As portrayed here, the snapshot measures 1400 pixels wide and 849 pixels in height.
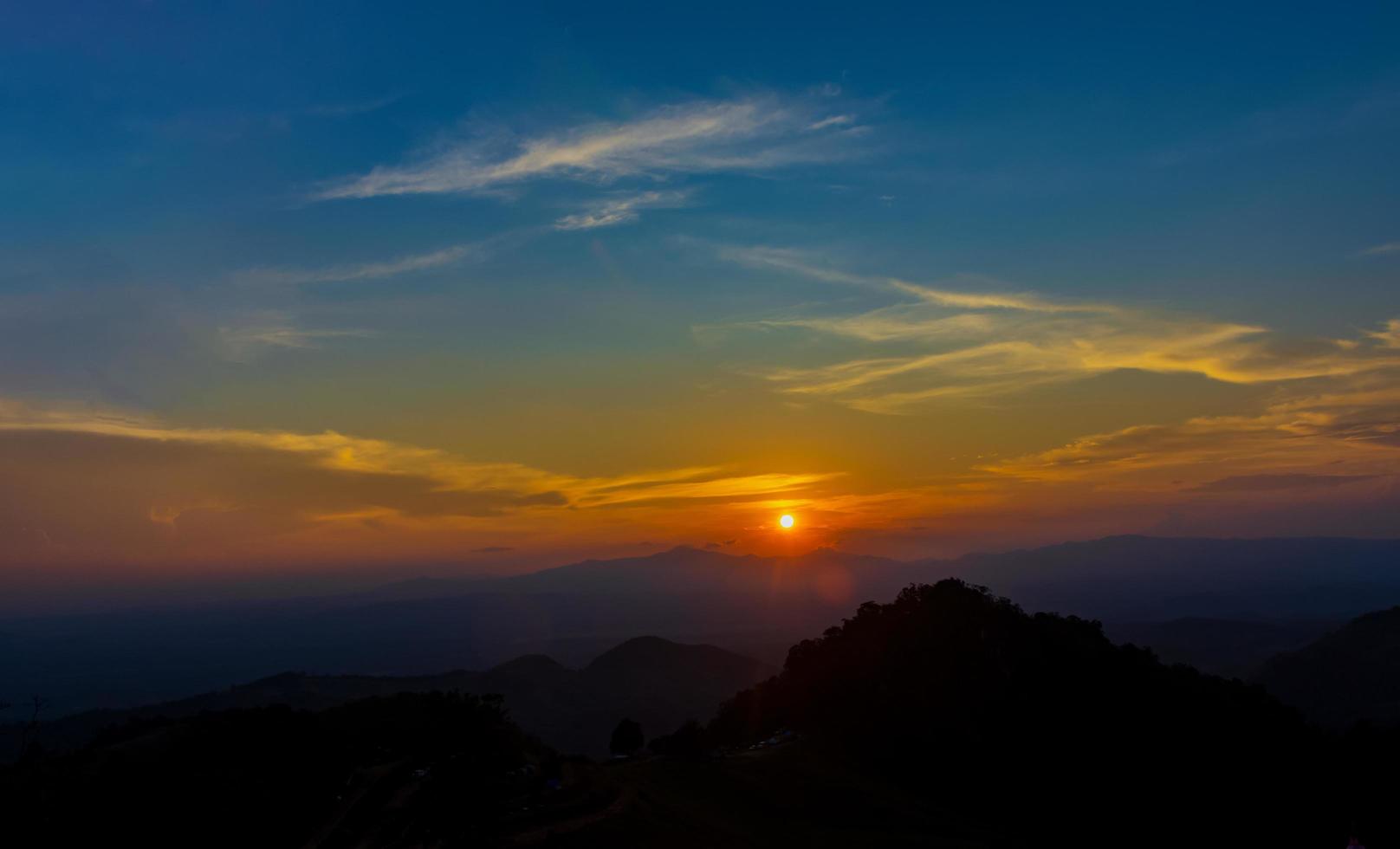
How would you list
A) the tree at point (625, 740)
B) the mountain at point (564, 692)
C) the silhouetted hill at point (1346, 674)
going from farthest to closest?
the mountain at point (564, 692)
the silhouetted hill at point (1346, 674)
the tree at point (625, 740)

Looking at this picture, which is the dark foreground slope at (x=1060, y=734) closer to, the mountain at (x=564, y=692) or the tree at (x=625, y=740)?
the tree at (x=625, y=740)

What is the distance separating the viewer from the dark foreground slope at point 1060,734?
175ft

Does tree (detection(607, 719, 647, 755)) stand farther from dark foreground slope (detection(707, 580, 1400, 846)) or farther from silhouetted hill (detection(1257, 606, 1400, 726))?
silhouetted hill (detection(1257, 606, 1400, 726))

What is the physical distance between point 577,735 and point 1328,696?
3866 inches

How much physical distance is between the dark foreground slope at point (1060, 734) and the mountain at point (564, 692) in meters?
54.6

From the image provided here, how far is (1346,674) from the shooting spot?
375 feet

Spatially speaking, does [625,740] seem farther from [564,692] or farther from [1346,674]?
[1346,674]

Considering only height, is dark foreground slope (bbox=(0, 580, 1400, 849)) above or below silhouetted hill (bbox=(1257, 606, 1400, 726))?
above

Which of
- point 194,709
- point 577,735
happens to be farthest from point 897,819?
point 194,709

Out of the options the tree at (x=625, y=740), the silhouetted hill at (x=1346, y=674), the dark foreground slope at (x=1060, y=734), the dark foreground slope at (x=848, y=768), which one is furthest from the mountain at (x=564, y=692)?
the silhouetted hill at (x=1346, y=674)

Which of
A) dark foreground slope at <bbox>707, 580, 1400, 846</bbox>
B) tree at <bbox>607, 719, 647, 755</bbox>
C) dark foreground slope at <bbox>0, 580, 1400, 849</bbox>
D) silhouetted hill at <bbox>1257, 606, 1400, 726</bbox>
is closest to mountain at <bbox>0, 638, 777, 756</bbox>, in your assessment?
dark foreground slope at <bbox>707, 580, 1400, 846</bbox>

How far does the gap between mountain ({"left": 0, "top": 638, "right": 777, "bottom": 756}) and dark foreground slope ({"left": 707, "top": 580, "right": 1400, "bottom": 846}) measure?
54.6 meters

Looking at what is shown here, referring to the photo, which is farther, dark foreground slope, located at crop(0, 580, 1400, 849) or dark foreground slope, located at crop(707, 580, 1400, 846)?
dark foreground slope, located at crop(707, 580, 1400, 846)

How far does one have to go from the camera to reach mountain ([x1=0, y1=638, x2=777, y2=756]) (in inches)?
4779
